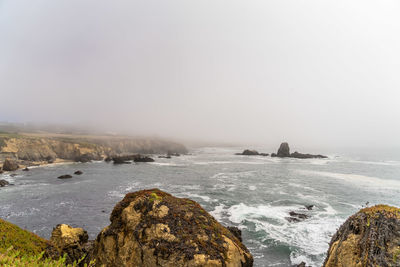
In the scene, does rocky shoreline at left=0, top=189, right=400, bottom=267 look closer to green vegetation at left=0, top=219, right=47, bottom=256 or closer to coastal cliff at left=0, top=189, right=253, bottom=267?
coastal cliff at left=0, top=189, right=253, bottom=267

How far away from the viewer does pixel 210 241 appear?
7.92 meters

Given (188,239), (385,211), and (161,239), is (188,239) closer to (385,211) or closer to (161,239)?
(161,239)

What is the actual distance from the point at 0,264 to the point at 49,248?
633 centimetres

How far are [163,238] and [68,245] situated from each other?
7428mm

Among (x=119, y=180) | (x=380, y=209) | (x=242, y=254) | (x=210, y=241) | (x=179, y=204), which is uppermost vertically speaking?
A: (x=380, y=209)

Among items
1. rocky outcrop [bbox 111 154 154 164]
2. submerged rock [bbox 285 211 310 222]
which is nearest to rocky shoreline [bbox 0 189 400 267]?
submerged rock [bbox 285 211 310 222]

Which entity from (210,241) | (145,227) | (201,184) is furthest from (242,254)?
(201,184)

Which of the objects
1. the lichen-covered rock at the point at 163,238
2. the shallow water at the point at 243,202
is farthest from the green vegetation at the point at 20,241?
the shallow water at the point at 243,202

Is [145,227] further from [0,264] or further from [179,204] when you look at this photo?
[0,264]

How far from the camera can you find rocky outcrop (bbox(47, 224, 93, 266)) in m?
11.0

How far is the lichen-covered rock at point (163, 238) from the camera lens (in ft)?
24.4

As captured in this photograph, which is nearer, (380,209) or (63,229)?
(380,209)

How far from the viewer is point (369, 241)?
263 inches

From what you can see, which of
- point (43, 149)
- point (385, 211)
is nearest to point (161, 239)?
point (385, 211)
